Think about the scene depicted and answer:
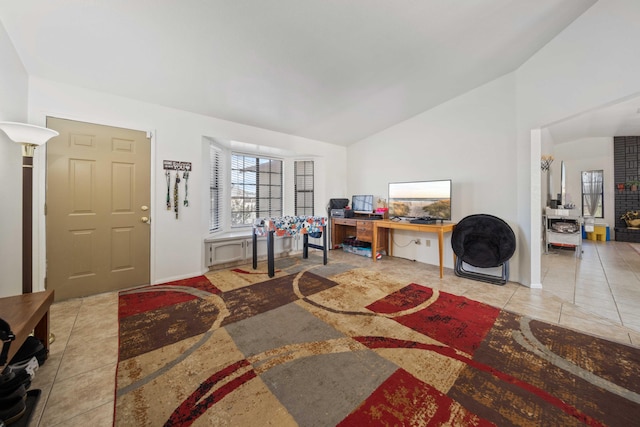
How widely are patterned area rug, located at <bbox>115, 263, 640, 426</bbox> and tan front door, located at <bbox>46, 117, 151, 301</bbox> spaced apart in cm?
64

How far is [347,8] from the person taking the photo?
2.05 m

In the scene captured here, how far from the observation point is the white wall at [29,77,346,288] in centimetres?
258

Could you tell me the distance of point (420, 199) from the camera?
4.01 metres

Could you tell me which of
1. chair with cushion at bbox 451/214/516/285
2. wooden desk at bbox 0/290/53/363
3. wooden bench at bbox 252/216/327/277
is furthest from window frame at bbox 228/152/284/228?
chair with cushion at bbox 451/214/516/285

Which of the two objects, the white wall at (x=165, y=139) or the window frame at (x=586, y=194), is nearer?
the white wall at (x=165, y=139)

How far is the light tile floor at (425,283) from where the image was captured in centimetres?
134

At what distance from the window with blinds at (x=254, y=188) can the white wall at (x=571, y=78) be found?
13.3 feet

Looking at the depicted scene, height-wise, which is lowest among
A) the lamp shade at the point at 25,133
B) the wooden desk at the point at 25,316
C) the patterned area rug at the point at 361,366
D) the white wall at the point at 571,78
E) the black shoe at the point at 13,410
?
the patterned area rug at the point at 361,366

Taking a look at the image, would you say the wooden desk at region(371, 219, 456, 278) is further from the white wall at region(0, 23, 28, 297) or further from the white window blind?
the white window blind

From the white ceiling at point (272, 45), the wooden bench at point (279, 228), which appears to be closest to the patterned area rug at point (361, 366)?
the wooden bench at point (279, 228)

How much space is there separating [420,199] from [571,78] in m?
2.16

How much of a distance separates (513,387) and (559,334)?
102 cm

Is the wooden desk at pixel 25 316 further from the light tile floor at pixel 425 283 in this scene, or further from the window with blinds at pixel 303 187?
the window with blinds at pixel 303 187

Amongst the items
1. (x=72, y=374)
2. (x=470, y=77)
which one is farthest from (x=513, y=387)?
(x=470, y=77)
